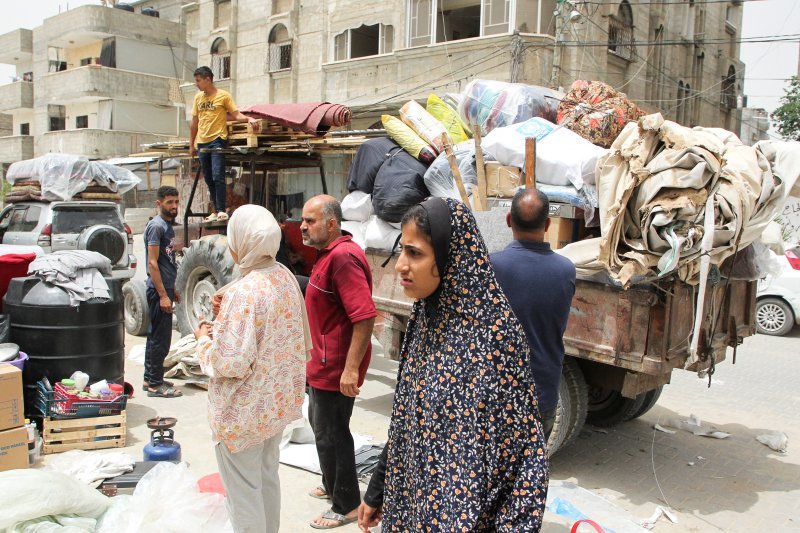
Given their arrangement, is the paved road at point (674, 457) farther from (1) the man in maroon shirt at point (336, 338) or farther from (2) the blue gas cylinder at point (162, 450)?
(1) the man in maroon shirt at point (336, 338)

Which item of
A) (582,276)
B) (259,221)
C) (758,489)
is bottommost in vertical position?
(758,489)

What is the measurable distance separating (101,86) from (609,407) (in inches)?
1128

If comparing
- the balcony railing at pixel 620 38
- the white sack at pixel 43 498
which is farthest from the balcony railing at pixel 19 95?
the white sack at pixel 43 498

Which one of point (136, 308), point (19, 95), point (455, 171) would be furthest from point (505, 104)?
point (19, 95)

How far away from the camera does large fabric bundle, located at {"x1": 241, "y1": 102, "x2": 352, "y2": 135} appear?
6777mm

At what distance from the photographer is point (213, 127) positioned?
7.52 m

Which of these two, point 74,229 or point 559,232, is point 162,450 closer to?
point 559,232

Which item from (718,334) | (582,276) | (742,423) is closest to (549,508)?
(582,276)

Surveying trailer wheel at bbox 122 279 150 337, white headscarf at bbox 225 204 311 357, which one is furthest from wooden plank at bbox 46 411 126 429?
trailer wheel at bbox 122 279 150 337

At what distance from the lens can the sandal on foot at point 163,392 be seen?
20.2ft

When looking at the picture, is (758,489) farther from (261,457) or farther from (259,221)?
(259,221)

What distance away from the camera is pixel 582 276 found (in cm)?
436

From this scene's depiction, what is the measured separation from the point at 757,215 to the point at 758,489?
1.90 metres

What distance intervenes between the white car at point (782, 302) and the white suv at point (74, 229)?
9.88 m
